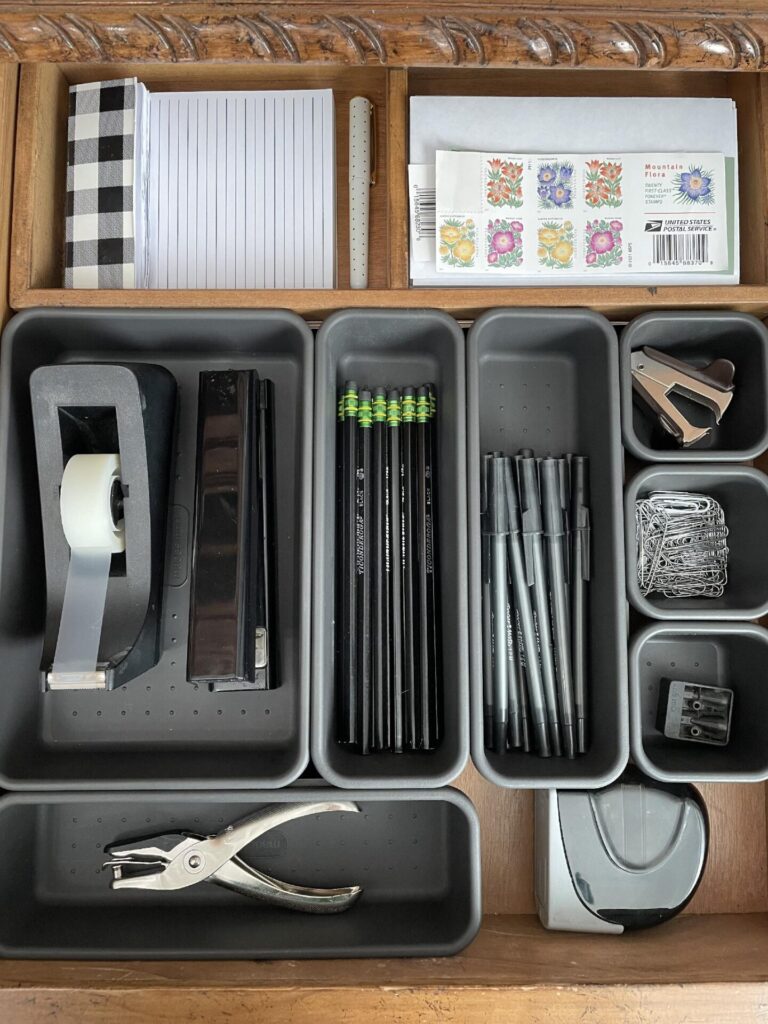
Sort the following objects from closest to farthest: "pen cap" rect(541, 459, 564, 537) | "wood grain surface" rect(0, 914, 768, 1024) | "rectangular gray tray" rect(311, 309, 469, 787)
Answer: "wood grain surface" rect(0, 914, 768, 1024) < "rectangular gray tray" rect(311, 309, 469, 787) < "pen cap" rect(541, 459, 564, 537)

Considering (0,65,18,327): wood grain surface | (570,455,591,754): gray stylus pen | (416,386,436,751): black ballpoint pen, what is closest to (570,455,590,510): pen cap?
(570,455,591,754): gray stylus pen

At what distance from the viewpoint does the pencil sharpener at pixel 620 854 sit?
1.08 m

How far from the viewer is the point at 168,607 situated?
1170 millimetres

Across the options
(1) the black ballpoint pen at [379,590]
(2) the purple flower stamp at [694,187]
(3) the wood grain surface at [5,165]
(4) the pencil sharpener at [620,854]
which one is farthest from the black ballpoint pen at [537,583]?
(3) the wood grain surface at [5,165]

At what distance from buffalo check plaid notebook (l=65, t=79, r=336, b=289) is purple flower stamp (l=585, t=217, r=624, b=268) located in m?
0.37

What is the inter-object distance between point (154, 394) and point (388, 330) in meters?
0.35

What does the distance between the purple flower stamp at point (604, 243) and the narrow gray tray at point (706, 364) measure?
93 millimetres

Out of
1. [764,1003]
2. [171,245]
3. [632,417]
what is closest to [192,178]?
[171,245]

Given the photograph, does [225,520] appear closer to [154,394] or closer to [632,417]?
[154,394]

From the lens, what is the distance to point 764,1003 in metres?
0.94

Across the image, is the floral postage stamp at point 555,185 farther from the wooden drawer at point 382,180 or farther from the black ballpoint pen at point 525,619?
the black ballpoint pen at point 525,619

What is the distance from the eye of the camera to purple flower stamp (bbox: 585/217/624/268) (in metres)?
1.11

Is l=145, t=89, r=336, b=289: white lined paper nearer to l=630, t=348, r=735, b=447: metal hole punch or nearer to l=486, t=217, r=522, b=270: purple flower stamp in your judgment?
l=486, t=217, r=522, b=270: purple flower stamp

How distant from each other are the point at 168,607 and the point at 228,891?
1.42 ft
